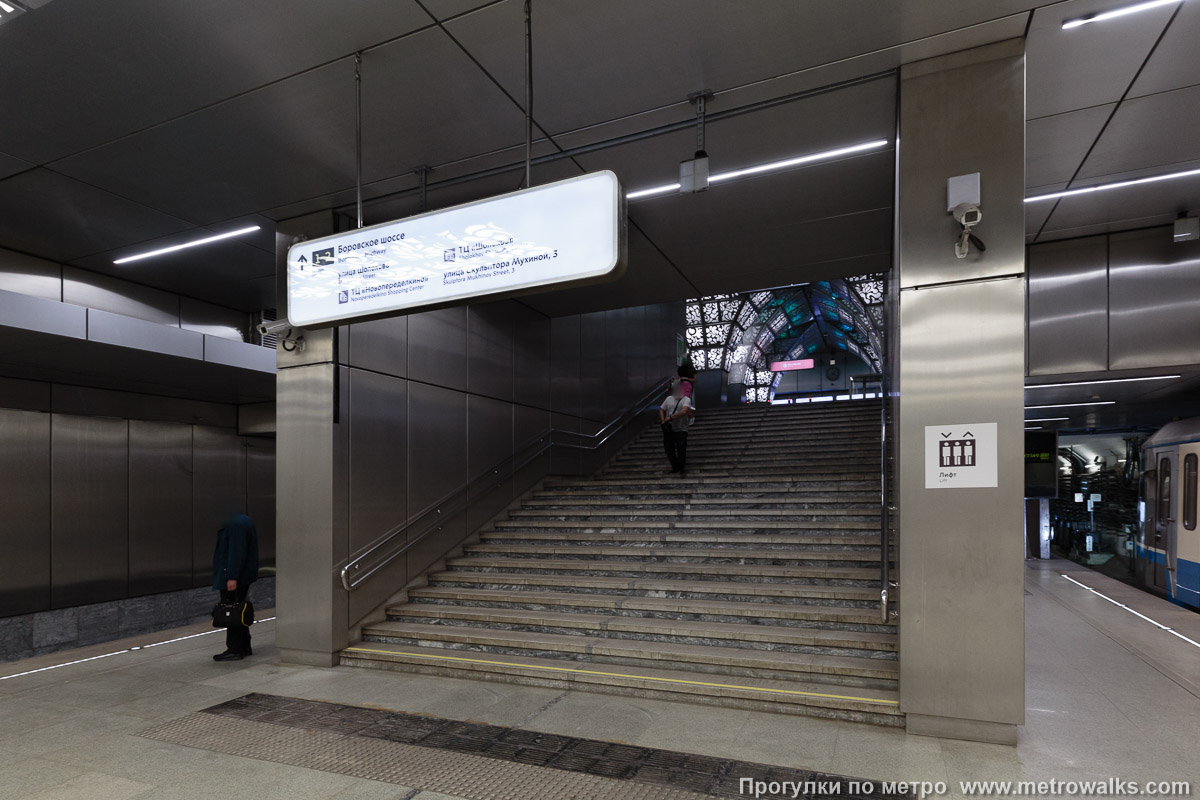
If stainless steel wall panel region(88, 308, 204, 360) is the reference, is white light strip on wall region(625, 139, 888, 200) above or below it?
above

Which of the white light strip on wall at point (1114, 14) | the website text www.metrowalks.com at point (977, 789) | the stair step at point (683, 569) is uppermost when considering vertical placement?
the white light strip on wall at point (1114, 14)

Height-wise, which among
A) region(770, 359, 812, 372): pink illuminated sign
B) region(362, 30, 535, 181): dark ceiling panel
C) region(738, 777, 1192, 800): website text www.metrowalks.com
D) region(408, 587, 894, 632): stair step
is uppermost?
region(770, 359, 812, 372): pink illuminated sign

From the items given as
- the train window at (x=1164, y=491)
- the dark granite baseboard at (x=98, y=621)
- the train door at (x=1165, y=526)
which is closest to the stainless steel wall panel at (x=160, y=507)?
the dark granite baseboard at (x=98, y=621)

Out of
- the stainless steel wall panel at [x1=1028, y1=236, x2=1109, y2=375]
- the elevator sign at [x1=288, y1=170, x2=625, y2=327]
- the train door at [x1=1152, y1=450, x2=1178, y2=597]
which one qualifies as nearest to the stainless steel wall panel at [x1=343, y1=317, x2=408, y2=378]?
the elevator sign at [x1=288, y1=170, x2=625, y2=327]

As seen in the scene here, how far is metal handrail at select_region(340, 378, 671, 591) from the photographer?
244 inches

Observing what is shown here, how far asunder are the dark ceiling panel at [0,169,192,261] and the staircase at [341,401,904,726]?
4380mm

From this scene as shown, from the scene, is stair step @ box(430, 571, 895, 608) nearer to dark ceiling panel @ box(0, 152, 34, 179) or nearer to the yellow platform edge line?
the yellow platform edge line

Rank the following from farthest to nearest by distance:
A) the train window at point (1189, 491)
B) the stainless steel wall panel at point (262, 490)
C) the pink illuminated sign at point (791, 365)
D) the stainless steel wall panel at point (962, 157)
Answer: the pink illuminated sign at point (791, 365)
the stainless steel wall panel at point (262, 490)
the train window at point (1189, 491)
the stainless steel wall panel at point (962, 157)

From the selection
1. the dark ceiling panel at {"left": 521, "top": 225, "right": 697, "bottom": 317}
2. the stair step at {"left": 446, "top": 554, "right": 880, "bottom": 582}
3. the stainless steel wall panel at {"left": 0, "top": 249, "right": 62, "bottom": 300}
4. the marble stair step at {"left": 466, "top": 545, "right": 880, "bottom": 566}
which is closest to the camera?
the stair step at {"left": 446, "top": 554, "right": 880, "bottom": 582}

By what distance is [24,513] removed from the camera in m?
7.53

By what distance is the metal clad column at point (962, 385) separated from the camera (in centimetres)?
377

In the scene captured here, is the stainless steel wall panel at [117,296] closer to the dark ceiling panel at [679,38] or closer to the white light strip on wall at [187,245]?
the white light strip on wall at [187,245]

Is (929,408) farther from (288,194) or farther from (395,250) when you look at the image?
(288,194)

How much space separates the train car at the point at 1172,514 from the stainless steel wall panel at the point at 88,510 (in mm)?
14003
